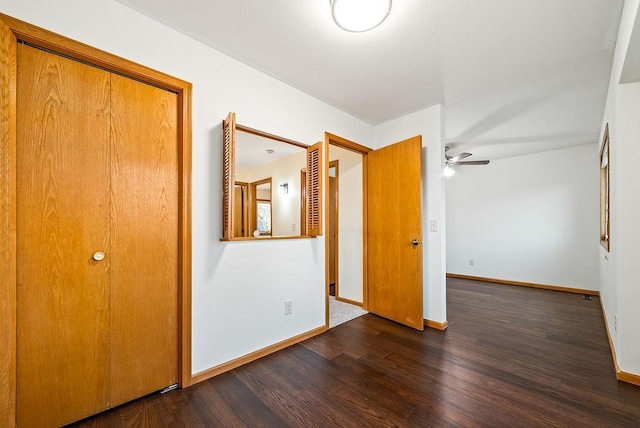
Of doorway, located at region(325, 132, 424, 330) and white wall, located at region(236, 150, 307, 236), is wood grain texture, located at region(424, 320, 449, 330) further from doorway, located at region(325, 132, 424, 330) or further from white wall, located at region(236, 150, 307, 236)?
white wall, located at region(236, 150, 307, 236)

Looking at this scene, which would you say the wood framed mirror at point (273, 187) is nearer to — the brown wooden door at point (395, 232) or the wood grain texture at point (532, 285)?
the brown wooden door at point (395, 232)

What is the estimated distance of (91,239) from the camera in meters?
1.47

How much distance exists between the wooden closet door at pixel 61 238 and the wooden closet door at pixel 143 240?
0.18 ft

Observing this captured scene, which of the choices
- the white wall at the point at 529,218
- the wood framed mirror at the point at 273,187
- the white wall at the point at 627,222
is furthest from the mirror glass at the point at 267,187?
the white wall at the point at 529,218

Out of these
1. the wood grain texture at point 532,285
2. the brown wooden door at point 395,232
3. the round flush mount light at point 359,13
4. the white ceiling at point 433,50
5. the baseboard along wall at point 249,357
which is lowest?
the wood grain texture at point 532,285

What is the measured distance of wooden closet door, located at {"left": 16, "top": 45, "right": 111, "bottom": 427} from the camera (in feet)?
4.24

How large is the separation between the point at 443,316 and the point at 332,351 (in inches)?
51.8

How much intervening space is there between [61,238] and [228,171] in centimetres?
96

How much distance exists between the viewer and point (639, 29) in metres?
1.30

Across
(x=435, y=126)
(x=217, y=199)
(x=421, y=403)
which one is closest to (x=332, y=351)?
(x=421, y=403)

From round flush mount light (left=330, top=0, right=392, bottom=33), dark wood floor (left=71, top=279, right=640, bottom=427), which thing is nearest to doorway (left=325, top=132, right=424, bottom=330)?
dark wood floor (left=71, top=279, right=640, bottom=427)

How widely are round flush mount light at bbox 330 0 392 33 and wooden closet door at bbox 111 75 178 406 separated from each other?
47.4 inches

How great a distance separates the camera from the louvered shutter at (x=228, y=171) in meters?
1.74

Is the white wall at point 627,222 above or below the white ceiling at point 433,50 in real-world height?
below
